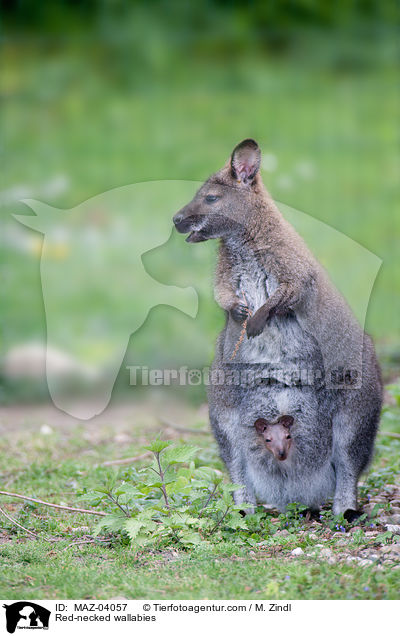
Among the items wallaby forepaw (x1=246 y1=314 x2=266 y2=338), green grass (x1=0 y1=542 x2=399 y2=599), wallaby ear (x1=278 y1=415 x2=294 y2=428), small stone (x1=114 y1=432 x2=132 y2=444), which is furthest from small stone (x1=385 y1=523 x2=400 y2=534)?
small stone (x1=114 y1=432 x2=132 y2=444)

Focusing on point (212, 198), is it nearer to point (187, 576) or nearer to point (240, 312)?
point (240, 312)

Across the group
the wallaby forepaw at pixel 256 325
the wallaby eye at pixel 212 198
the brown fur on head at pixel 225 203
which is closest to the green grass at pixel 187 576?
the wallaby forepaw at pixel 256 325

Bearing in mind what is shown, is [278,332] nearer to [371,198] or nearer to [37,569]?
[37,569]

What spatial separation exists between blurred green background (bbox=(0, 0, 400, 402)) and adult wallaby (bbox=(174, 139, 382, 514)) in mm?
2501

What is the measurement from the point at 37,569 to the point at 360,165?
8472mm

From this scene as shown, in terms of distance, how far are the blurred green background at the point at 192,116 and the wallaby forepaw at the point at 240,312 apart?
2660 millimetres

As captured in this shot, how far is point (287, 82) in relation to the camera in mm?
13180

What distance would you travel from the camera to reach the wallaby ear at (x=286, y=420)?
4480 mm

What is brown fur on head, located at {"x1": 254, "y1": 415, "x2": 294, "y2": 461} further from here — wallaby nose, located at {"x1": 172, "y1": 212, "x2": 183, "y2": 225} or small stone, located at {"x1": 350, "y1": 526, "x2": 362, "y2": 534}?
wallaby nose, located at {"x1": 172, "y1": 212, "x2": 183, "y2": 225}

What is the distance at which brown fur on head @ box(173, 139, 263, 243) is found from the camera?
15.5ft

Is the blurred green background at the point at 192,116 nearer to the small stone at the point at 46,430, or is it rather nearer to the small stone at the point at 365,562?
the small stone at the point at 46,430

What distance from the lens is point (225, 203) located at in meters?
4.75

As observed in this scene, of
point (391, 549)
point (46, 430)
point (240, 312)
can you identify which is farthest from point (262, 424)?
point (46, 430)
